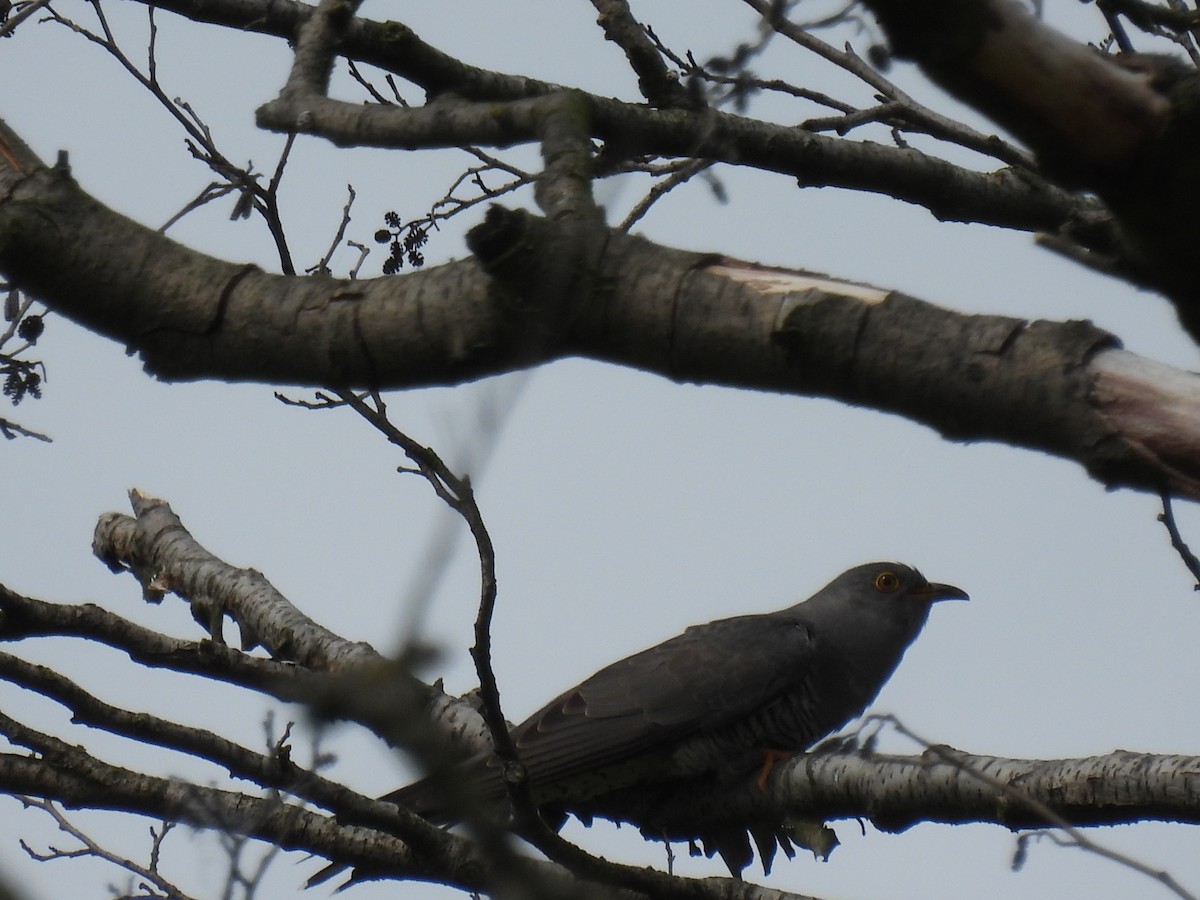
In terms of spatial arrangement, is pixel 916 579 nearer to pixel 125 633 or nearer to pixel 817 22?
pixel 817 22

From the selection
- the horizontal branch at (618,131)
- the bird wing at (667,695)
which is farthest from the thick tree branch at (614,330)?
the bird wing at (667,695)

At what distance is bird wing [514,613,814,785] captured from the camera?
18.6 feet

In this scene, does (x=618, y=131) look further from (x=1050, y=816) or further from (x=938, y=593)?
(x=938, y=593)

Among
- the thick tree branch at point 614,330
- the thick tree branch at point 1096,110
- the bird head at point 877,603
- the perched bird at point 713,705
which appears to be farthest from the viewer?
the bird head at point 877,603

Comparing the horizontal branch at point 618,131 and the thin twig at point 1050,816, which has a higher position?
the horizontal branch at point 618,131

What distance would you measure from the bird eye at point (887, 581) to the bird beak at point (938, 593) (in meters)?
0.12

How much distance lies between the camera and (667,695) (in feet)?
19.6

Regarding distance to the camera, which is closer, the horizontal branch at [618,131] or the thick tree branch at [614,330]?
the thick tree branch at [614,330]

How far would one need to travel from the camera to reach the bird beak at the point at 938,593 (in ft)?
23.5

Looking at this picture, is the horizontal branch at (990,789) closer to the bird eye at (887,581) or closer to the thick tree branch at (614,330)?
the thick tree branch at (614,330)

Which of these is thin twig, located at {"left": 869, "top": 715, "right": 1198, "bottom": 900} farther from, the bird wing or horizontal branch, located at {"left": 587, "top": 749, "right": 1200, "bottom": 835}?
the bird wing

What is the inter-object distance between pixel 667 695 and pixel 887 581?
1.71m

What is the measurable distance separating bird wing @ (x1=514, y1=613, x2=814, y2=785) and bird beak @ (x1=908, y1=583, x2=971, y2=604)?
1.00 metres

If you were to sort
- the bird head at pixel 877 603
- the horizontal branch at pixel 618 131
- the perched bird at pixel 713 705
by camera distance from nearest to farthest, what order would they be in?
the horizontal branch at pixel 618 131 → the perched bird at pixel 713 705 → the bird head at pixel 877 603
